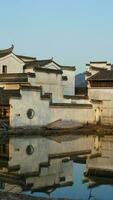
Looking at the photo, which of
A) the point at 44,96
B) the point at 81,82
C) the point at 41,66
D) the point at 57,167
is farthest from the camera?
the point at 81,82

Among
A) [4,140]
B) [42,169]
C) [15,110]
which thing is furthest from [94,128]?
[42,169]

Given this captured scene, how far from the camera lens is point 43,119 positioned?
1416 inches

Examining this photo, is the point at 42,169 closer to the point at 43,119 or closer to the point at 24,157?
the point at 24,157

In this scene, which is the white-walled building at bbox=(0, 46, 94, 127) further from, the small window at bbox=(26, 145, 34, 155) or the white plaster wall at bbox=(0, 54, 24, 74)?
the small window at bbox=(26, 145, 34, 155)

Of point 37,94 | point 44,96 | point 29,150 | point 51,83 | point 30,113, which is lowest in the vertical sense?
point 29,150

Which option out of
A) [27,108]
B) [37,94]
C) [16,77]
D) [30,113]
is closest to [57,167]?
[27,108]

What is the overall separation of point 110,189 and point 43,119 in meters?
19.3

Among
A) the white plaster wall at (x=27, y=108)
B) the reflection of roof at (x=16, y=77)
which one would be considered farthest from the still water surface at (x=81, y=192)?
the reflection of roof at (x=16, y=77)

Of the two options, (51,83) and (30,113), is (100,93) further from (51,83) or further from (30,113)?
(30,113)

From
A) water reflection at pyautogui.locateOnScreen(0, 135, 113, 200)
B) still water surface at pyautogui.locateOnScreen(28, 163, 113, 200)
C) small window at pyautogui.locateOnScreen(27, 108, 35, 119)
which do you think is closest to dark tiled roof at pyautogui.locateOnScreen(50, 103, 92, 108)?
small window at pyautogui.locateOnScreen(27, 108, 35, 119)

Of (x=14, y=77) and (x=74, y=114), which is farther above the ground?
(x=14, y=77)

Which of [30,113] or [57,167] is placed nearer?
[57,167]

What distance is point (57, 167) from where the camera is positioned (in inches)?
855

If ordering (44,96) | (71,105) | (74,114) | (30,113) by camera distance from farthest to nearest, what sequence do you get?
(74,114) → (71,105) → (44,96) → (30,113)
